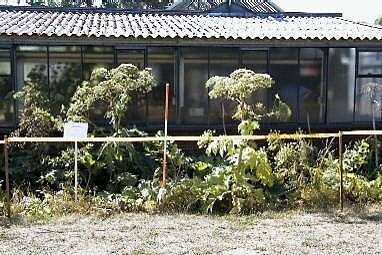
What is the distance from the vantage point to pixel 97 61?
40.9 feet

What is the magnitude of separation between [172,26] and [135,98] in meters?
2.30

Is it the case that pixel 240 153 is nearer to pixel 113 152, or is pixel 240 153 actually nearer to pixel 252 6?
pixel 113 152

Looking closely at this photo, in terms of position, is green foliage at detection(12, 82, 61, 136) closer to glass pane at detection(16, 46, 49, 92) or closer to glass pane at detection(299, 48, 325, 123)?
glass pane at detection(16, 46, 49, 92)

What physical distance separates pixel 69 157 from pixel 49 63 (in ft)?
10.6

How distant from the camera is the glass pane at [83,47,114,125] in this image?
1238cm

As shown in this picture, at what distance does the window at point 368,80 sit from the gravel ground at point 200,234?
5.31 meters

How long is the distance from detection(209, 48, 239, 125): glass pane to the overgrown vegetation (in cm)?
260

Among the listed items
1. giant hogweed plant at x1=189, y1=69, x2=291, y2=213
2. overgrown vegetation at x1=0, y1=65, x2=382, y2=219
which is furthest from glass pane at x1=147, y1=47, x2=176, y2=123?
giant hogweed plant at x1=189, y1=69, x2=291, y2=213

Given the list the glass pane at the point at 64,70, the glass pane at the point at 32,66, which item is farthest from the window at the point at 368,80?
the glass pane at the point at 32,66

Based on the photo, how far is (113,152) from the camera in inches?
386

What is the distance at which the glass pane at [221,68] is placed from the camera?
41.8 ft

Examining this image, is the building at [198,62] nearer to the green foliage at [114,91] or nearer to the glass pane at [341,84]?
the glass pane at [341,84]

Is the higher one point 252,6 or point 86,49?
point 252,6

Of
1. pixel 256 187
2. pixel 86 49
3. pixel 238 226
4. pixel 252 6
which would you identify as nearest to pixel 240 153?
pixel 256 187
